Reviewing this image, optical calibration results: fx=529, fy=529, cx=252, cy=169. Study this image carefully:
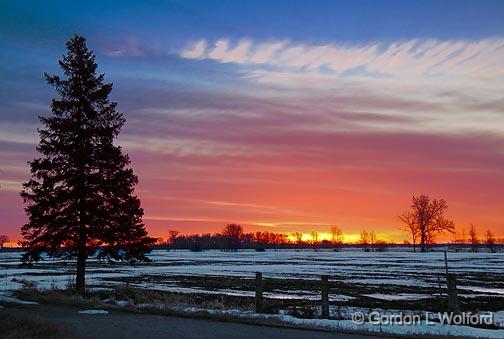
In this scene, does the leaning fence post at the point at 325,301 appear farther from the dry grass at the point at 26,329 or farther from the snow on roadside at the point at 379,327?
the dry grass at the point at 26,329

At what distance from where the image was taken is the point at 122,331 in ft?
45.4

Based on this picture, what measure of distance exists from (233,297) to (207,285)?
9.03m

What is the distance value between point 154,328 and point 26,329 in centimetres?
326

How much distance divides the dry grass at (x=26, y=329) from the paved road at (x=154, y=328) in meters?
0.36

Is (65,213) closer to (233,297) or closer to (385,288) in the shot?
(233,297)

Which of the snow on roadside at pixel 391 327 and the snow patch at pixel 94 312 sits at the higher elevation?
the snow patch at pixel 94 312

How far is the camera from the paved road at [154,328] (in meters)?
13.5

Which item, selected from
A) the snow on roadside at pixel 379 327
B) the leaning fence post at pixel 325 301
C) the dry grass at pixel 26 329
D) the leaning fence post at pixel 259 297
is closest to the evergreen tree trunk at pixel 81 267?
the snow on roadside at pixel 379 327

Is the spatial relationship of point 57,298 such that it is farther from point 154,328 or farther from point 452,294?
point 452,294

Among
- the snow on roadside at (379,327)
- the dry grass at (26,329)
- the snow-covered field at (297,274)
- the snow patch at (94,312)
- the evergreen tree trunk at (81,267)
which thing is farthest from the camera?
the snow-covered field at (297,274)

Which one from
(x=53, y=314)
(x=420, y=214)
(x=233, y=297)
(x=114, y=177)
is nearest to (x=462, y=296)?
(x=233, y=297)

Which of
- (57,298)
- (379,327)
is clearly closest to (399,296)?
(379,327)

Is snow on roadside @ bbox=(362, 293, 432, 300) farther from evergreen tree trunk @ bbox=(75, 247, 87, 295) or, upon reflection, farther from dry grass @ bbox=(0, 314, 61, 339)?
dry grass @ bbox=(0, 314, 61, 339)

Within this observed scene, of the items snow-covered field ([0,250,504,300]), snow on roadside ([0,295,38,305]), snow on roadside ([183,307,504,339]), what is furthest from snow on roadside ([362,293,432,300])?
snow on roadside ([0,295,38,305])
